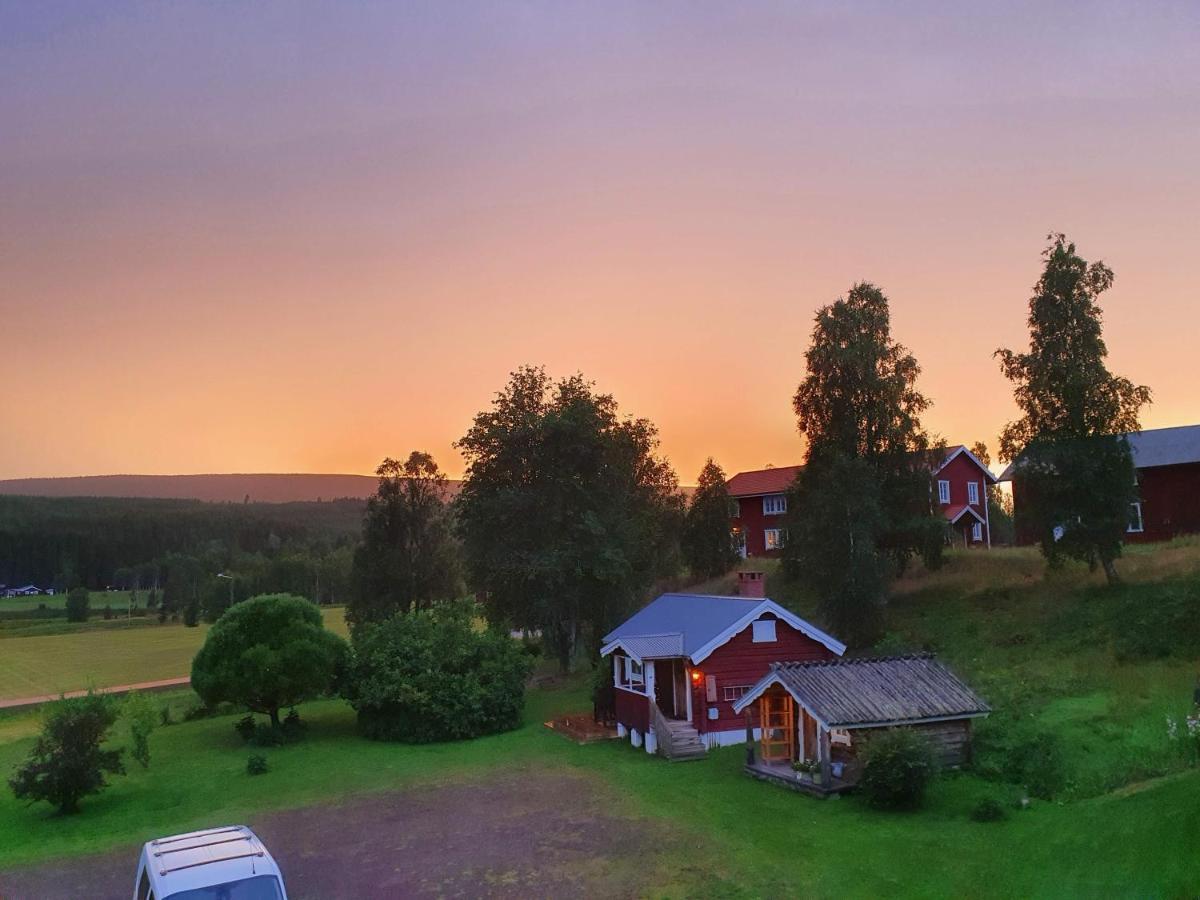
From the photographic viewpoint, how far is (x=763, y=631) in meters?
32.1

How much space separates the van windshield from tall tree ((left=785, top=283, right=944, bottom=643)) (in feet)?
101

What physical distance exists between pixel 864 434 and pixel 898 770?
24968 millimetres

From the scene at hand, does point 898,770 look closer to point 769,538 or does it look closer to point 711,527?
point 711,527

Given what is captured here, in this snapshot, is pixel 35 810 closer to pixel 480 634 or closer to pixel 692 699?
pixel 480 634

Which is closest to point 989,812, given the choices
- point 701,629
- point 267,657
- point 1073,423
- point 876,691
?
point 876,691

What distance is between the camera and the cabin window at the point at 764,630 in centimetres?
3203

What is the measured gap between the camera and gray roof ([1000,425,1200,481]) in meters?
48.2

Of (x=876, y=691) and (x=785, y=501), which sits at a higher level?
(x=785, y=501)

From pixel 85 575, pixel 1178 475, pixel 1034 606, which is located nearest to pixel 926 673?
pixel 1034 606

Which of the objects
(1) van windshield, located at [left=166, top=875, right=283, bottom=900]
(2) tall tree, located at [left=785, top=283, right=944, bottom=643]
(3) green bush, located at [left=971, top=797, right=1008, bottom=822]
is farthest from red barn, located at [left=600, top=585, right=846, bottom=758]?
(1) van windshield, located at [left=166, top=875, right=283, bottom=900]

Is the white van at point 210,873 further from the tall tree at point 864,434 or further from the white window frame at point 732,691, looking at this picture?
the tall tree at point 864,434

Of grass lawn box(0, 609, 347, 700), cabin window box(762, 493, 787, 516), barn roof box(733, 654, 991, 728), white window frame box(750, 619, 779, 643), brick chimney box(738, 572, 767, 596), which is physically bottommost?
grass lawn box(0, 609, 347, 700)

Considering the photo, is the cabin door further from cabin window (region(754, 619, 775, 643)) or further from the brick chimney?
the brick chimney

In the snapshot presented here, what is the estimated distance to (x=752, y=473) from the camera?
7256cm
